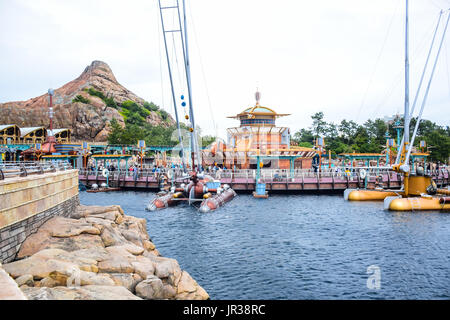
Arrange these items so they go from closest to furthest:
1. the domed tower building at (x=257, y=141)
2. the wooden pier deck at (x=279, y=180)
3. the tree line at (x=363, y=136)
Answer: the wooden pier deck at (x=279, y=180) → the domed tower building at (x=257, y=141) → the tree line at (x=363, y=136)

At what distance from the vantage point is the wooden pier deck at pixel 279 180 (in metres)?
52.8

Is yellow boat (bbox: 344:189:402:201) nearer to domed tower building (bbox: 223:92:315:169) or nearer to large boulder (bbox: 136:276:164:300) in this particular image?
domed tower building (bbox: 223:92:315:169)

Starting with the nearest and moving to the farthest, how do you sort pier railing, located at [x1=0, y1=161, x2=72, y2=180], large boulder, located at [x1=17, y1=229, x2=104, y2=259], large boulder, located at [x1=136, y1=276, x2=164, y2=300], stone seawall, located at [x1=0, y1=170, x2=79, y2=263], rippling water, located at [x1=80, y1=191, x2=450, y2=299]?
large boulder, located at [x1=136, y1=276, x2=164, y2=300], stone seawall, located at [x1=0, y1=170, x2=79, y2=263], large boulder, located at [x1=17, y1=229, x2=104, y2=259], pier railing, located at [x1=0, y1=161, x2=72, y2=180], rippling water, located at [x1=80, y1=191, x2=450, y2=299]

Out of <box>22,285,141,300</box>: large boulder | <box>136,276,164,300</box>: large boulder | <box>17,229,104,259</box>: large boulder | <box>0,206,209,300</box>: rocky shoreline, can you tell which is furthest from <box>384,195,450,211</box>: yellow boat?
<box>22,285,141,300</box>: large boulder

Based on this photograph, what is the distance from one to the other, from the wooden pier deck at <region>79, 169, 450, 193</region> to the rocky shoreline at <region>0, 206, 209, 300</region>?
34.2m

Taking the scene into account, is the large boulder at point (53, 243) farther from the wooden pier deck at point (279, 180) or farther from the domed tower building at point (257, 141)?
the domed tower building at point (257, 141)

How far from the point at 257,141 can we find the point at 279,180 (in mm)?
17291

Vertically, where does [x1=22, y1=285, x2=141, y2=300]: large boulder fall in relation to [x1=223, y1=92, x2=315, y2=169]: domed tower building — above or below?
below

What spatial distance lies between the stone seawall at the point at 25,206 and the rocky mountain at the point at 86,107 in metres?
98.4

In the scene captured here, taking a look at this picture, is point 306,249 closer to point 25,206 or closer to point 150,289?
point 150,289

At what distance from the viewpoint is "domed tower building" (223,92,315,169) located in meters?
65.9

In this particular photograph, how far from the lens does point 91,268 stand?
13.9m

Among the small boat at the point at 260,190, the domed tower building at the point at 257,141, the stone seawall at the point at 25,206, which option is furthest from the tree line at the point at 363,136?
the stone seawall at the point at 25,206

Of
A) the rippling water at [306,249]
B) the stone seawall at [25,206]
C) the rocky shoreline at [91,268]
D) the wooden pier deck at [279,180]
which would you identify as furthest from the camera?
the wooden pier deck at [279,180]
